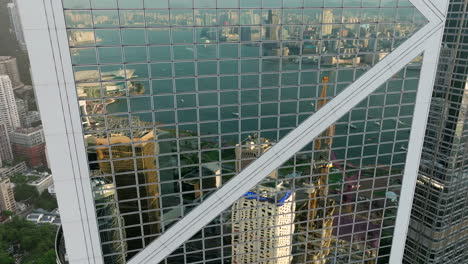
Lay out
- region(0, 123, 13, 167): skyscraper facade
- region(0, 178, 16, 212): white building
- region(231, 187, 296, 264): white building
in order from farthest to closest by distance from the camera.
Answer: region(0, 123, 13, 167): skyscraper facade → region(0, 178, 16, 212): white building → region(231, 187, 296, 264): white building

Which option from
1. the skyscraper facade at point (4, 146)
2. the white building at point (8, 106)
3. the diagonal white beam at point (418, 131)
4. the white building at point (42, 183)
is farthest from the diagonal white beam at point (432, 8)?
the skyscraper facade at point (4, 146)

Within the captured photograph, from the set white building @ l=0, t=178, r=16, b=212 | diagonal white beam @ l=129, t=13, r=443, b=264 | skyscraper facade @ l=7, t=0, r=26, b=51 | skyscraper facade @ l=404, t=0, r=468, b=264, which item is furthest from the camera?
skyscraper facade @ l=7, t=0, r=26, b=51

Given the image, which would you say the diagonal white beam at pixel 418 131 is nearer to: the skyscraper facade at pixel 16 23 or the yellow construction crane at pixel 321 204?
the yellow construction crane at pixel 321 204

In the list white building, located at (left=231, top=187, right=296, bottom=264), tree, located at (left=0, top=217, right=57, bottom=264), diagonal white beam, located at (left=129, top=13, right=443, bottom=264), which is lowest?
tree, located at (left=0, top=217, right=57, bottom=264)

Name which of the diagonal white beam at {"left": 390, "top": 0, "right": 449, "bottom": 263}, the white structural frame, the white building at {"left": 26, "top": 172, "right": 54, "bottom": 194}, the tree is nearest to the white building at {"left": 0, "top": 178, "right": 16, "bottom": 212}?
the white building at {"left": 26, "top": 172, "right": 54, "bottom": 194}

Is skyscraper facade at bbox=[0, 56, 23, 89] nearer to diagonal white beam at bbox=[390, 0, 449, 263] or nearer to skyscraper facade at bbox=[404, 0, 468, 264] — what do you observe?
skyscraper facade at bbox=[404, 0, 468, 264]

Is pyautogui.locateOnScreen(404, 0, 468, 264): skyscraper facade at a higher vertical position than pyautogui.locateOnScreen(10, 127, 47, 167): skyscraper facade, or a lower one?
higher

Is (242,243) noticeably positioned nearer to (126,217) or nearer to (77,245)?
(126,217)

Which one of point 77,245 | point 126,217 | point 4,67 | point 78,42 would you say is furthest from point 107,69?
point 4,67

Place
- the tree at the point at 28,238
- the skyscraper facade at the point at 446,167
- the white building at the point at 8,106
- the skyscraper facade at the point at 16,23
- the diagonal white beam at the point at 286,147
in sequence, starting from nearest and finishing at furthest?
1. the diagonal white beam at the point at 286,147
2. the skyscraper facade at the point at 446,167
3. the tree at the point at 28,238
4. the white building at the point at 8,106
5. the skyscraper facade at the point at 16,23

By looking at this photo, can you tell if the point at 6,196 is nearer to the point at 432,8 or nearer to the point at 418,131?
the point at 418,131

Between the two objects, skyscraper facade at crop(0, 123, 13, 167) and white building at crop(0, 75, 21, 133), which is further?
white building at crop(0, 75, 21, 133)
